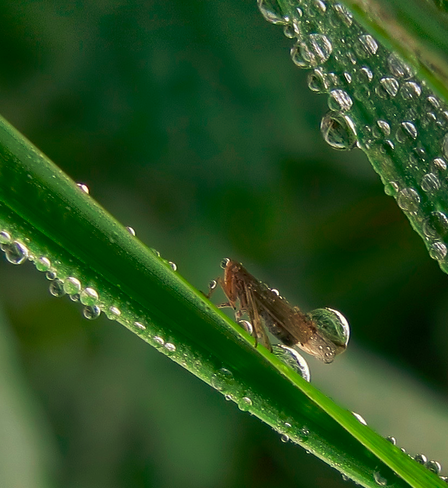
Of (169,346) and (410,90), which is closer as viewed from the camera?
(410,90)

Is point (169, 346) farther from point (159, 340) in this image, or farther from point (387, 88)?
point (387, 88)

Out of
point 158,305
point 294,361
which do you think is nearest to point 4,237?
point 158,305

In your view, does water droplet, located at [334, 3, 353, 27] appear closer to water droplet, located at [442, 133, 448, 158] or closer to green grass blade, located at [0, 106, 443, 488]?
water droplet, located at [442, 133, 448, 158]

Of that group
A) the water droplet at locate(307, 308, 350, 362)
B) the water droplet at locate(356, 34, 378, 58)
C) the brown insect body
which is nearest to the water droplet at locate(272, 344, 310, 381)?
the water droplet at locate(307, 308, 350, 362)

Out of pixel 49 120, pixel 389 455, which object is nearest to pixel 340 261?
pixel 389 455

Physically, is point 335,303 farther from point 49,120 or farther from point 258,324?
point 49,120

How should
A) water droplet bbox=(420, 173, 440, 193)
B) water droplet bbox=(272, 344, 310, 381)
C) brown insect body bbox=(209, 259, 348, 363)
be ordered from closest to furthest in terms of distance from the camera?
water droplet bbox=(420, 173, 440, 193) < water droplet bbox=(272, 344, 310, 381) < brown insect body bbox=(209, 259, 348, 363)

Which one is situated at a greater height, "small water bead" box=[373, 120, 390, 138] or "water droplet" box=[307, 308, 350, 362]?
"small water bead" box=[373, 120, 390, 138]
